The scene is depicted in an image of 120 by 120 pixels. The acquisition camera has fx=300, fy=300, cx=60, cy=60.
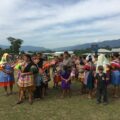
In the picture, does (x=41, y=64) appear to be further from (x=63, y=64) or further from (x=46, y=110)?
(x=46, y=110)

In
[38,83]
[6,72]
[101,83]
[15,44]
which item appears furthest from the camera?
[15,44]

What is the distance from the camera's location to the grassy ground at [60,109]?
8086 mm

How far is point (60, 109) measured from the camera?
8.94m

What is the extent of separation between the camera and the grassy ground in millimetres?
8086

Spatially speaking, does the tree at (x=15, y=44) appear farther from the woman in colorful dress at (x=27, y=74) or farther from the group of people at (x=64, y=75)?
the woman in colorful dress at (x=27, y=74)

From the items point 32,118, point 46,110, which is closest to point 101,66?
point 46,110

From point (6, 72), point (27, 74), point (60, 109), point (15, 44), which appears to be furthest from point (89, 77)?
point (15, 44)

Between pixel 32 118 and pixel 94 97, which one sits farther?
pixel 94 97

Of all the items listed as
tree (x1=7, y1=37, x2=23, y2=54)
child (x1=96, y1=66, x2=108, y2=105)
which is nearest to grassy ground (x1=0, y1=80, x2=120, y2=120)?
child (x1=96, y1=66, x2=108, y2=105)

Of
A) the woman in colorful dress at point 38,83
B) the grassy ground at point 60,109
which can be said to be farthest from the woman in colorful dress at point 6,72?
the woman in colorful dress at point 38,83

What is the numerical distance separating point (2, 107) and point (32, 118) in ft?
5.89

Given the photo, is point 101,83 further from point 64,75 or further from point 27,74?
point 27,74

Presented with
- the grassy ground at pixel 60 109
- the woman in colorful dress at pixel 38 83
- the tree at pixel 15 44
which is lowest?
the grassy ground at pixel 60 109

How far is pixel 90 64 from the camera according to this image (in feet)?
34.9
